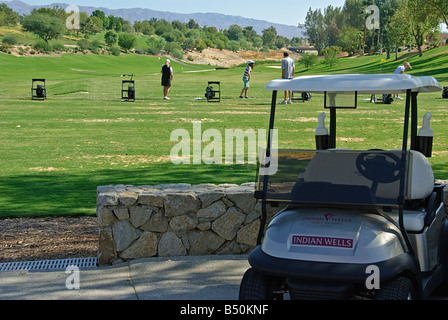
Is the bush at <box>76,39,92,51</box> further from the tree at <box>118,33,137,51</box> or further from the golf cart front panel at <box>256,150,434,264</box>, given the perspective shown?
the golf cart front panel at <box>256,150,434,264</box>

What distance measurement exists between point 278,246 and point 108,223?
2592 millimetres

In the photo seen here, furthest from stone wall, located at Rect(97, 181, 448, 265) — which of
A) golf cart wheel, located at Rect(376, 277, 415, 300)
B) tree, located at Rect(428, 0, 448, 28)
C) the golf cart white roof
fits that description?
tree, located at Rect(428, 0, 448, 28)

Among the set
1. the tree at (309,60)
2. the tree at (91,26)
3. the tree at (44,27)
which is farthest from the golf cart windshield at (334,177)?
the tree at (91,26)

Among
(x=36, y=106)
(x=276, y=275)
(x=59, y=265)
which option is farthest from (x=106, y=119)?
(x=276, y=275)

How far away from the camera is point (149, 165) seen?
37.6 ft

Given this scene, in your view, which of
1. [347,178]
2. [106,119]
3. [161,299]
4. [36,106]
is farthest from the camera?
[36,106]

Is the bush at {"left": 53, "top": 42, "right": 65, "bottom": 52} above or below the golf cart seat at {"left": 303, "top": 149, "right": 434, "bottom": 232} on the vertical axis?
above

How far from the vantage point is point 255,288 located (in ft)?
12.8

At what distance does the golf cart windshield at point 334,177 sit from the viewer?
164 inches

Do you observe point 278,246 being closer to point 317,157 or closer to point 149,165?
point 317,157

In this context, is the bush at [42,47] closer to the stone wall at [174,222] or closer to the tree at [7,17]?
the tree at [7,17]

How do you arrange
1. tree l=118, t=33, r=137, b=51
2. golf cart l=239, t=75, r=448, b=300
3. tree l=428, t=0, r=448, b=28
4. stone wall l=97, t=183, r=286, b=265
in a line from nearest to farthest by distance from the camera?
golf cart l=239, t=75, r=448, b=300, stone wall l=97, t=183, r=286, b=265, tree l=428, t=0, r=448, b=28, tree l=118, t=33, r=137, b=51

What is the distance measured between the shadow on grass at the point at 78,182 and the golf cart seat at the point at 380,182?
4.32m

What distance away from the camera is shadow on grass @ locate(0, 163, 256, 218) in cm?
830
